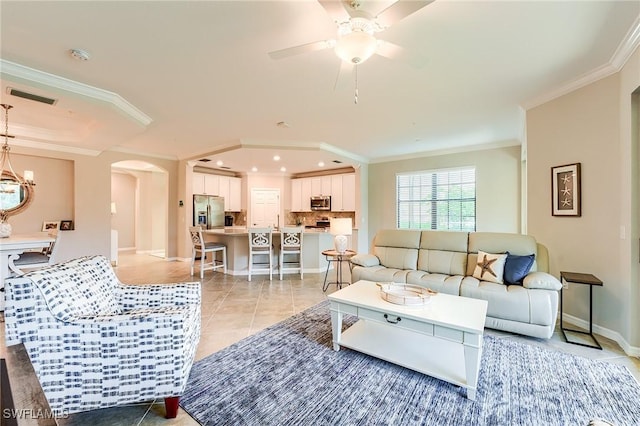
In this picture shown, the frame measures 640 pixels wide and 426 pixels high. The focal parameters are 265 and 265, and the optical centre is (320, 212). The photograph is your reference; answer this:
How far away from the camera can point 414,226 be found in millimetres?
6590

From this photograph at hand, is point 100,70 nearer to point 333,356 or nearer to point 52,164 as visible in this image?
point 333,356

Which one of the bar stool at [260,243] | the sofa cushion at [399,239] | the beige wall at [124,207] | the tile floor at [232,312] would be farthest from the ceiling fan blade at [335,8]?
the beige wall at [124,207]

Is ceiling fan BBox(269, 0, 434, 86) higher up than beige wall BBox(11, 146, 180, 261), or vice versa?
ceiling fan BBox(269, 0, 434, 86)

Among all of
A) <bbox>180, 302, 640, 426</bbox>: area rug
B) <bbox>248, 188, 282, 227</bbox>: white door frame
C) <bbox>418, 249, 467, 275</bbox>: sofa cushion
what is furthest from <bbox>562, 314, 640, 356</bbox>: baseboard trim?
<bbox>248, 188, 282, 227</bbox>: white door frame

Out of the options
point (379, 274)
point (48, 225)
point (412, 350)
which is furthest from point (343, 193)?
point (48, 225)

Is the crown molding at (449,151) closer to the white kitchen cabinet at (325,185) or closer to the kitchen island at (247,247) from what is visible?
the white kitchen cabinet at (325,185)

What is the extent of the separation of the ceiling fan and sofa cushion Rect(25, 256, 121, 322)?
195 centimetres

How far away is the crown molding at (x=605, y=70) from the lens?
216 cm

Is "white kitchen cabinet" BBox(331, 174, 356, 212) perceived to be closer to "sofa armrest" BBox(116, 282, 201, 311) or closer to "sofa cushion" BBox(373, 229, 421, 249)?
"sofa cushion" BBox(373, 229, 421, 249)

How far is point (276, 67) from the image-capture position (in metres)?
2.60

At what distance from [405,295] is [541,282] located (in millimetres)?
1481

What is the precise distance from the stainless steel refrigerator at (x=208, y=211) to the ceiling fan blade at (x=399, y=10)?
6.54 m

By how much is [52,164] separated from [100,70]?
396cm

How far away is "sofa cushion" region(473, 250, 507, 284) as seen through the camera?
299cm
